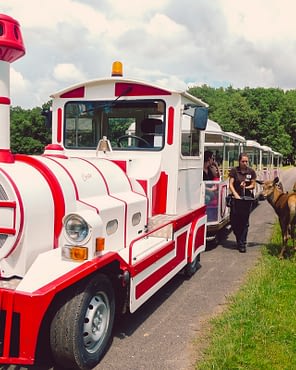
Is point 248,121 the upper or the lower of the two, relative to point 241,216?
upper

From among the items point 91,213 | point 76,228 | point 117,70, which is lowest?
point 76,228

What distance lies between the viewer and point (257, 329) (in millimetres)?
4414

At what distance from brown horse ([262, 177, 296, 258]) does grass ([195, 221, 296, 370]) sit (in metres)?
1.13

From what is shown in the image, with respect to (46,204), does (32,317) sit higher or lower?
lower

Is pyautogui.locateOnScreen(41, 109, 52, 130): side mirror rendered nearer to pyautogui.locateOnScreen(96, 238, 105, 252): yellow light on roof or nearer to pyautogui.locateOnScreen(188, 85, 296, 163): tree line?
pyautogui.locateOnScreen(96, 238, 105, 252): yellow light on roof

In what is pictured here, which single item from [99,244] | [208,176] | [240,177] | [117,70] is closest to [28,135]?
[208,176]

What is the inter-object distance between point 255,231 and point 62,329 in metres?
7.87

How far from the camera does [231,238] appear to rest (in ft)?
31.6

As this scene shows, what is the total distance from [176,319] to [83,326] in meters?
1.66

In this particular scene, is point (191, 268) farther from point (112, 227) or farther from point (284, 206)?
point (112, 227)

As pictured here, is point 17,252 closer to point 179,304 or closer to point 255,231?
point 179,304

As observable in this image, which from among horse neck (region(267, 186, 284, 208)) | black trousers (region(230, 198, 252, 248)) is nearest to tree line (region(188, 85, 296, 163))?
black trousers (region(230, 198, 252, 248))

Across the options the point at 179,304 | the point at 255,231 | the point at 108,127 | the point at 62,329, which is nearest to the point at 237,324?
the point at 179,304

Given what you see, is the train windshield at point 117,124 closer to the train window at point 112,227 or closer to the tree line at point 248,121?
the train window at point 112,227
